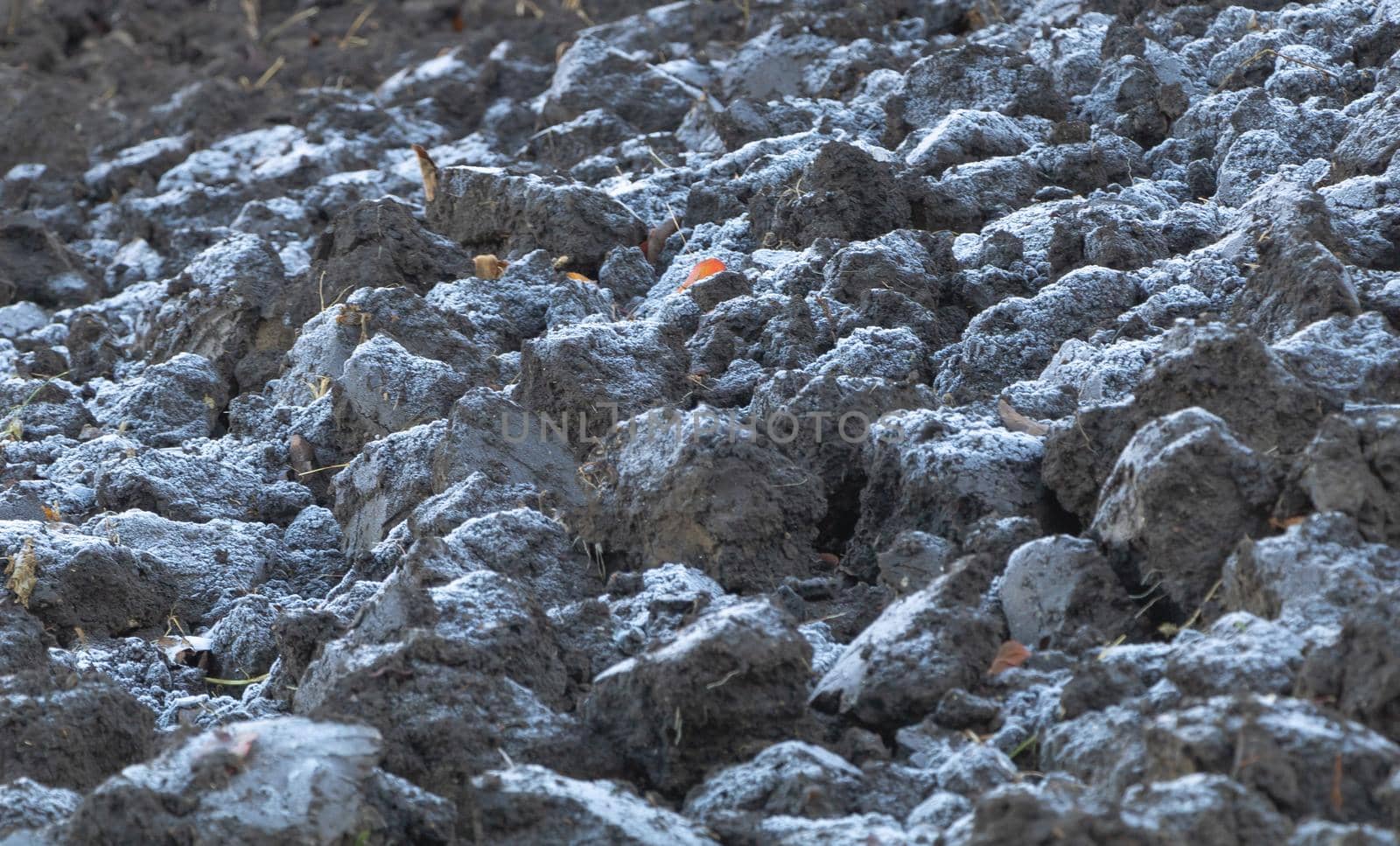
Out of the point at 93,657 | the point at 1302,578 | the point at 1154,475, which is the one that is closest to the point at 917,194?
the point at 1154,475

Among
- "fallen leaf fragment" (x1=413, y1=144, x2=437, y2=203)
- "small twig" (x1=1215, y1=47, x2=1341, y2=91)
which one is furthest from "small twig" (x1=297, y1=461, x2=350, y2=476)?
"small twig" (x1=1215, y1=47, x2=1341, y2=91)

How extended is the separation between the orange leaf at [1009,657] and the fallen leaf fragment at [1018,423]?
571 mm

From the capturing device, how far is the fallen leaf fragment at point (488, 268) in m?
4.48

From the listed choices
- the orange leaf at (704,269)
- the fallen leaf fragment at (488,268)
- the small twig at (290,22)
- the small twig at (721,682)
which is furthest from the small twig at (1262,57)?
the small twig at (290,22)

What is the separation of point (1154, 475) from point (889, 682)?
0.55m

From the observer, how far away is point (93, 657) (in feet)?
10.6

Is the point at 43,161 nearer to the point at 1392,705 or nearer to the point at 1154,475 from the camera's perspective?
the point at 1154,475

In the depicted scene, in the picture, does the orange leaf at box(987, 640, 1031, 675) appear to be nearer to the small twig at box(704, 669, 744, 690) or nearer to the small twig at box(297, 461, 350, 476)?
the small twig at box(704, 669, 744, 690)

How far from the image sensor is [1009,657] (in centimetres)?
263

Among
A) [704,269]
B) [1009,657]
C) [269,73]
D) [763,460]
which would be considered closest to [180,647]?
[763,460]

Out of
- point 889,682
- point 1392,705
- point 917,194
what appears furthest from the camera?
point 917,194

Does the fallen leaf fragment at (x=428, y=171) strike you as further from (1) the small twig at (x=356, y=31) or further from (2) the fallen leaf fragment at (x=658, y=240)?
(1) the small twig at (x=356, y=31)

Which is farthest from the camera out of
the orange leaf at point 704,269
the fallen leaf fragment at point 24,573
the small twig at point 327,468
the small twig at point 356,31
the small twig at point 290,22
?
the small twig at point 290,22

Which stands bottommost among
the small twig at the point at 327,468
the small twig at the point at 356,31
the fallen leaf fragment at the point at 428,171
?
the small twig at the point at 327,468
